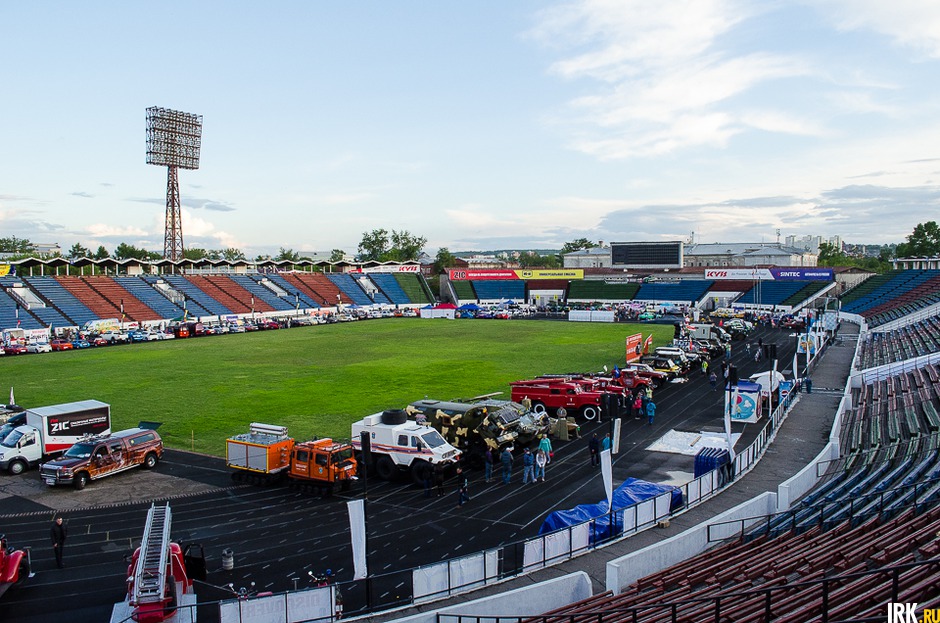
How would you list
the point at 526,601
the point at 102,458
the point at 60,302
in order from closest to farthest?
the point at 526,601 → the point at 102,458 → the point at 60,302

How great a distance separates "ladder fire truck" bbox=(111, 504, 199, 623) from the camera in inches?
484

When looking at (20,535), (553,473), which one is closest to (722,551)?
(553,473)

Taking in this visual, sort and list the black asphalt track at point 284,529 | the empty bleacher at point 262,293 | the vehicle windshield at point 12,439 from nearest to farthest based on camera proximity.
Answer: the black asphalt track at point 284,529
the vehicle windshield at point 12,439
the empty bleacher at point 262,293

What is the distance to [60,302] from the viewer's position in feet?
226

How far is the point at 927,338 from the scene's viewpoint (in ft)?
128

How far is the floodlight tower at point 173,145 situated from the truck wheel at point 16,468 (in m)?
80.1

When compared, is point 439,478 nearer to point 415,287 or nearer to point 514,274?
point 415,287

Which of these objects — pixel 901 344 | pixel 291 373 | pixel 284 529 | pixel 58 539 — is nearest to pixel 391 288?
pixel 291 373

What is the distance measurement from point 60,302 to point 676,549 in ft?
235

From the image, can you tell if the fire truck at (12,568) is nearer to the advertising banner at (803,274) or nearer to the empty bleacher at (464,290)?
the empty bleacher at (464,290)

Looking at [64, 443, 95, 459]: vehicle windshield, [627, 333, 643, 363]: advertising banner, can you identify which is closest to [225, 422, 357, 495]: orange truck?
[64, 443, 95, 459]: vehicle windshield

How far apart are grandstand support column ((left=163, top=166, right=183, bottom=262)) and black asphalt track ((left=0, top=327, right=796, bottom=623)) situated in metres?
81.9

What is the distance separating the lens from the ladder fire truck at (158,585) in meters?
12.3

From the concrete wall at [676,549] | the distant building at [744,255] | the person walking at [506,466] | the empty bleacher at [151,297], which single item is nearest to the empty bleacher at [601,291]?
the distant building at [744,255]
